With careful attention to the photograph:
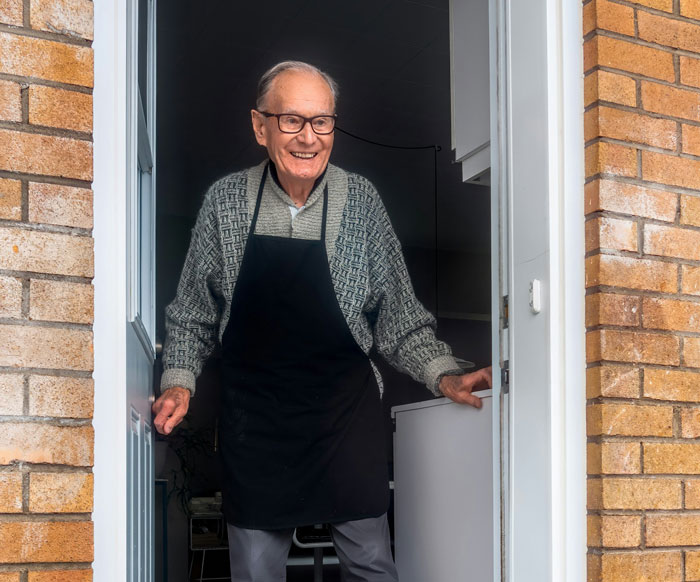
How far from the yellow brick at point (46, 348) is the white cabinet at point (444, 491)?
117 centimetres

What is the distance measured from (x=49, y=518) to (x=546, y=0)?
1677 mm

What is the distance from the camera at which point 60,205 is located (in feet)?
5.95

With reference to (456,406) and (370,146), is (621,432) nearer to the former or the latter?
(456,406)

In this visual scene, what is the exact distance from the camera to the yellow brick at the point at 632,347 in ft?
7.16

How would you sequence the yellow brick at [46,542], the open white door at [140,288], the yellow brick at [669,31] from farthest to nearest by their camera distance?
the yellow brick at [669,31]
the open white door at [140,288]
the yellow brick at [46,542]

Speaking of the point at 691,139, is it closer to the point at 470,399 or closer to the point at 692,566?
the point at 470,399

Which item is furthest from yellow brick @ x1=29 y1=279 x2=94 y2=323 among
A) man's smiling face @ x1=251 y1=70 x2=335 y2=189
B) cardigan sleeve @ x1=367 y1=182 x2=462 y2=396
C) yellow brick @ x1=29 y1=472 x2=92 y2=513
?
cardigan sleeve @ x1=367 y1=182 x2=462 y2=396

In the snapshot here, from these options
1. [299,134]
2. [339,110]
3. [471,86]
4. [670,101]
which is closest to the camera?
[670,101]

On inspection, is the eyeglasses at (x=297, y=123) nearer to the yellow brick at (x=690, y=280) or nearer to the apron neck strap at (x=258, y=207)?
Answer: the apron neck strap at (x=258, y=207)

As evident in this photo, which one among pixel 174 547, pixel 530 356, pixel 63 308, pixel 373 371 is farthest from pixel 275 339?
pixel 174 547

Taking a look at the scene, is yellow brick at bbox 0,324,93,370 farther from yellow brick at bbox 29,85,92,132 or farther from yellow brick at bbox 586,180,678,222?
yellow brick at bbox 586,180,678,222

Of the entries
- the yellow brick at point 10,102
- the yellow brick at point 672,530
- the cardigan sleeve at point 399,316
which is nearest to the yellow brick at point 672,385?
the yellow brick at point 672,530

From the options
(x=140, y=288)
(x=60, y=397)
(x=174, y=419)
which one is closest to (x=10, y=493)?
(x=60, y=397)

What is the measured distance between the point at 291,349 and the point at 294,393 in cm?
13
